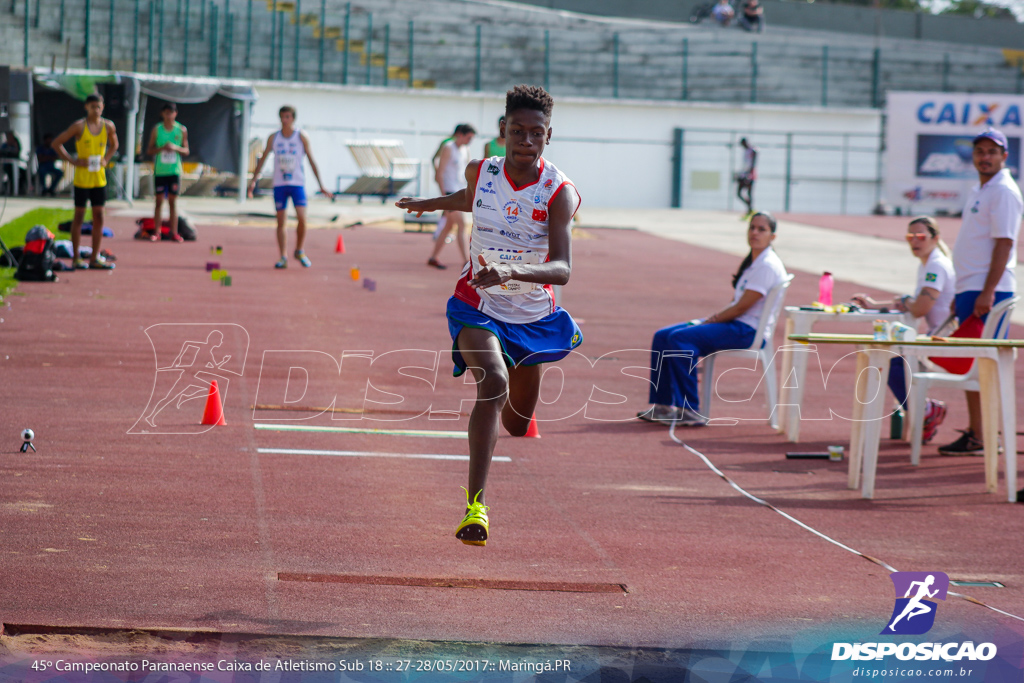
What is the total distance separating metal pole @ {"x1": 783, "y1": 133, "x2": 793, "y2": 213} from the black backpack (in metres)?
33.5

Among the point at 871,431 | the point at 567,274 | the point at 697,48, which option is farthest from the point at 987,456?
the point at 697,48

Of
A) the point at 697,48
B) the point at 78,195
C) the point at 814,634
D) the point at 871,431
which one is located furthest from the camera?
the point at 697,48

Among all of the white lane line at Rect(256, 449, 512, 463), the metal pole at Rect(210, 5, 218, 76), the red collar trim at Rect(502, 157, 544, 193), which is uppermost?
the metal pole at Rect(210, 5, 218, 76)

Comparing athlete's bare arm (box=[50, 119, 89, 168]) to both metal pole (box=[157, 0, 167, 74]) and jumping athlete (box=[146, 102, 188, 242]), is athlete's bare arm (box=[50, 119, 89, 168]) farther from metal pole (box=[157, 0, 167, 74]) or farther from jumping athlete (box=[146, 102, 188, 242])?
metal pole (box=[157, 0, 167, 74])

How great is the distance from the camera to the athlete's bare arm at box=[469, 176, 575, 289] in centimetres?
453

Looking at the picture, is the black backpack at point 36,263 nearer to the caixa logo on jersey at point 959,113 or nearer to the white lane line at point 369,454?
the white lane line at point 369,454

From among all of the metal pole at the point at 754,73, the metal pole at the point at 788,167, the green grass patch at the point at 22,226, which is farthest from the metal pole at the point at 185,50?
the metal pole at the point at 788,167

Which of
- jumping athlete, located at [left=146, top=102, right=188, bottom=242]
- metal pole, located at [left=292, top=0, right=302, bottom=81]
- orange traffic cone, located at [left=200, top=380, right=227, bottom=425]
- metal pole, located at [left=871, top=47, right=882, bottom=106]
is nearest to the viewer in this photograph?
orange traffic cone, located at [left=200, top=380, right=227, bottom=425]

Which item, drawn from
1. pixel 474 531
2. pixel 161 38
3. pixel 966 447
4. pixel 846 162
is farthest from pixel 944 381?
pixel 846 162

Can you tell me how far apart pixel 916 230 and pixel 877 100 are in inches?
1594

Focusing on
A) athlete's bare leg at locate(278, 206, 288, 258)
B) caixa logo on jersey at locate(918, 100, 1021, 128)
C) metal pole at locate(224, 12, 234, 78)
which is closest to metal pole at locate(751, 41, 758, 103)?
caixa logo on jersey at locate(918, 100, 1021, 128)

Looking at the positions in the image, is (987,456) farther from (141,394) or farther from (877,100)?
(877,100)

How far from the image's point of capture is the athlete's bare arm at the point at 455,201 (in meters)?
5.45

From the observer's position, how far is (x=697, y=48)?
1823 inches
